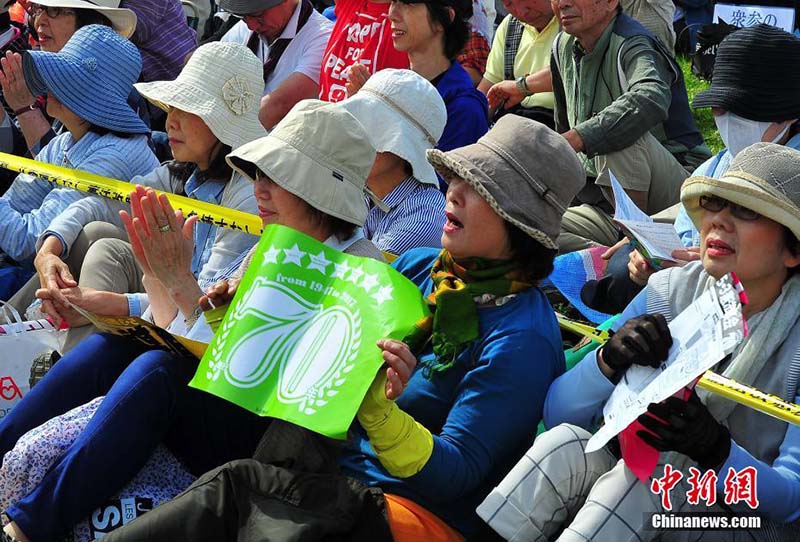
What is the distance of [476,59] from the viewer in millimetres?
7605

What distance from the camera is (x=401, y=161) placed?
511 cm

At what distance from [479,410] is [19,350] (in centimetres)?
225

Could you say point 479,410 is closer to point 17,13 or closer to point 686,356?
point 686,356

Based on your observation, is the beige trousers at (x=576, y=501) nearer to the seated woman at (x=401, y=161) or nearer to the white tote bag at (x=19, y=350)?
the seated woman at (x=401, y=161)

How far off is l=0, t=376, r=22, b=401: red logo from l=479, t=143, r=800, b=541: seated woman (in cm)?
234

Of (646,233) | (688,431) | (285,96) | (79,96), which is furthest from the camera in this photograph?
(285,96)

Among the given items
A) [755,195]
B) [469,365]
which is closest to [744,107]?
[755,195]

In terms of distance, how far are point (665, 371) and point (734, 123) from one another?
84.2 inches

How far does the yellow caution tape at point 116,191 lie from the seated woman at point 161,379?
35 centimetres

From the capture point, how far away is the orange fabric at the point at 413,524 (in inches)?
137

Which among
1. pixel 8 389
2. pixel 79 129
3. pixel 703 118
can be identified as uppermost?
pixel 79 129

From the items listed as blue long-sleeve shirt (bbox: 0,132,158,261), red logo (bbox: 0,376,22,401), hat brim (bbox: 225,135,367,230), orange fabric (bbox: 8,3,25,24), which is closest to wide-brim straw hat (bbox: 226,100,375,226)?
hat brim (bbox: 225,135,367,230)

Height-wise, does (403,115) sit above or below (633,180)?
above

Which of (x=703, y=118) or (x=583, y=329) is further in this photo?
(x=703, y=118)
